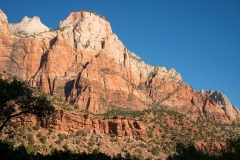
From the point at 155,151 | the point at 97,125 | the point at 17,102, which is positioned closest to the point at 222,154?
the point at 155,151

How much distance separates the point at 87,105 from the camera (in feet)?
358

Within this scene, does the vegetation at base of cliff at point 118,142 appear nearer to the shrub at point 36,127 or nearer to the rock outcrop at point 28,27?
the shrub at point 36,127

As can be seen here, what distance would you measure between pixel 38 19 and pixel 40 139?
5241 inches

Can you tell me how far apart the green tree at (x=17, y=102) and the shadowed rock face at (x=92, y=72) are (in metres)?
75.6

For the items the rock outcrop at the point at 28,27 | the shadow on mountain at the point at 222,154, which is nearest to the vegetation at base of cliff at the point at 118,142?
the shadow on mountain at the point at 222,154

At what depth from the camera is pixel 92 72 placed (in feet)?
408

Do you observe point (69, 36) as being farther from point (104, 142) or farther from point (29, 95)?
point (29, 95)

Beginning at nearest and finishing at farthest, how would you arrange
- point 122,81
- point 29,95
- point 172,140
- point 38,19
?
point 29,95 < point 172,140 < point 122,81 < point 38,19

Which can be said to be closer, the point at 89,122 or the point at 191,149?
the point at 191,149

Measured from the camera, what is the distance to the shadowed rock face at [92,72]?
400ft

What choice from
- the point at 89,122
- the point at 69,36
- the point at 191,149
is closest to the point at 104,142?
the point at 89,122

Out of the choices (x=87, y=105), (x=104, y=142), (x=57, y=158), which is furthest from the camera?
(x=87, y=105)

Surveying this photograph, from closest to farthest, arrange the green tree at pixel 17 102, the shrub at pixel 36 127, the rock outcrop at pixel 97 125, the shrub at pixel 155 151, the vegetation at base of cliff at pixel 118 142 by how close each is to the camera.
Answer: the green tree at pixel 17 102, the vegetation at base of cliff at pixel 118 142, the shrub at pixel 36 127, the rock outcrop at pixel 97 125, the shrub at pixel 155 151

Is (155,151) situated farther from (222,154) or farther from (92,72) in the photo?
→ (92,72)
